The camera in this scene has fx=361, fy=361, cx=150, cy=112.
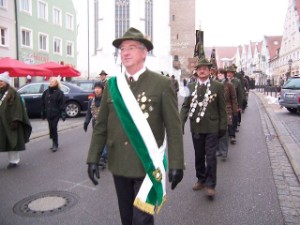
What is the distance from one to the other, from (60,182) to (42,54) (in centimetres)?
2897

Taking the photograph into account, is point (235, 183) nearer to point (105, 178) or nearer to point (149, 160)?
point (105, 178)

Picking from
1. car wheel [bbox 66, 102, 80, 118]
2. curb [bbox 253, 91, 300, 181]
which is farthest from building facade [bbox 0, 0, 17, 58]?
curb [bbox 253, 91, 300, 181]

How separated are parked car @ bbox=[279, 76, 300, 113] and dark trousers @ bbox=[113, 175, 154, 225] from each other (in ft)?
48.4

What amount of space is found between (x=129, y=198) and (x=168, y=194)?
2207 millimetres

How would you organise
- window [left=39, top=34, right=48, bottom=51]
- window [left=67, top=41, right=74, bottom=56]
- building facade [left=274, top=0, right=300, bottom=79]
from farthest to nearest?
building facade [left=274, top=0, right=300, bottom=79] → window [left=67, top=41, right=74, bottom=56] → window [left=39, top=34, right=48, bottom=51]

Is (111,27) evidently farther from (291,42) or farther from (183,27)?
(291,42)

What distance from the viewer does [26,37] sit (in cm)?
3066

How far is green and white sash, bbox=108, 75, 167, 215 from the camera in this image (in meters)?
2.97

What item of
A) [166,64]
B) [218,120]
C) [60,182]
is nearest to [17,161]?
[60,182]

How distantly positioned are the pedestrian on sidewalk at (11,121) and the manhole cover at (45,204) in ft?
6.40

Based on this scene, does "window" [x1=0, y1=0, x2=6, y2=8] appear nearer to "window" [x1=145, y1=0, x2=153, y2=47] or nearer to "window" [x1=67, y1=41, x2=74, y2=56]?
"window" [x1=67, y1=41, x2=74, y2=56]

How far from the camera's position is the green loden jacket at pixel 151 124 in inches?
119

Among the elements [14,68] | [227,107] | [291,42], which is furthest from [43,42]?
[291,42]

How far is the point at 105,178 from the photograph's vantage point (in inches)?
244
